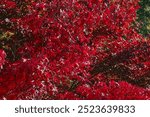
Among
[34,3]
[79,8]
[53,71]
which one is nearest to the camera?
[53,71]

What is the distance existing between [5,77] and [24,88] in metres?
0.36

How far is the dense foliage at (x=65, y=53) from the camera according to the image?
19.2ft

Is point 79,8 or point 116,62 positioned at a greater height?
point 79,8

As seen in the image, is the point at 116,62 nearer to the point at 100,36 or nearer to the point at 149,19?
the point at 100,36

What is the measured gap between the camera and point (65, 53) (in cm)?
680

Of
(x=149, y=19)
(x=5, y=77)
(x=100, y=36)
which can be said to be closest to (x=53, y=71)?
(x=5, y=77)

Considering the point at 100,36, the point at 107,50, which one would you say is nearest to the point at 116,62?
the point at 107,50

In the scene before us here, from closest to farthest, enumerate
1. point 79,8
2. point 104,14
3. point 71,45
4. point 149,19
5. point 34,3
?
point 71,45, point 34,3, point 79,8, point 104,14, point 149,19

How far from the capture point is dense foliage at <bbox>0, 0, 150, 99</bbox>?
5855 mm

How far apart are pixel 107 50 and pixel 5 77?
333cm

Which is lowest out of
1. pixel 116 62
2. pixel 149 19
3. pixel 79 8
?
pixel 149 19

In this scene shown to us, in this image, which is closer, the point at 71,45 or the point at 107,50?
the point at 71,45

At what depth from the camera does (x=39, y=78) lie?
19.2 ft

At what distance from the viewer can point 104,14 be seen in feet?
29.0
